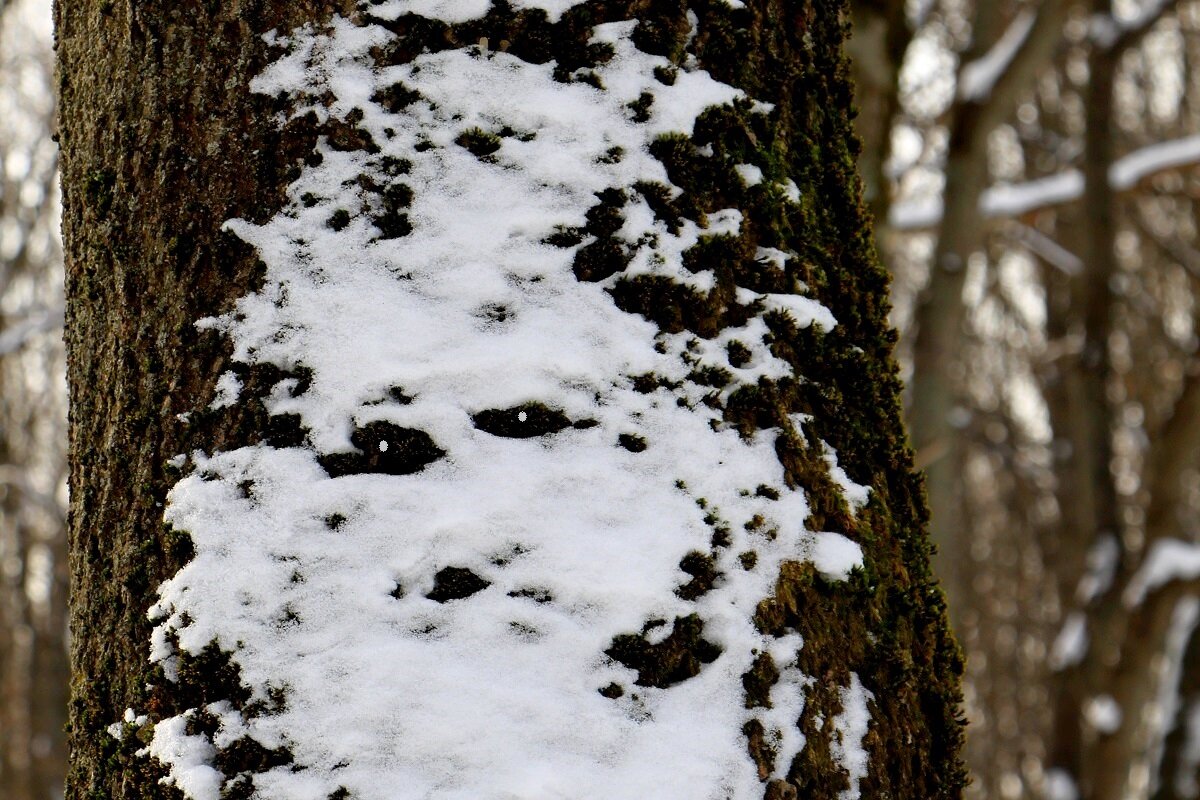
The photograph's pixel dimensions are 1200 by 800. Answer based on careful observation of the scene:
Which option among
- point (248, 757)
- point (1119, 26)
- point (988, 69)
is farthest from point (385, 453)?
point (1119, 26)

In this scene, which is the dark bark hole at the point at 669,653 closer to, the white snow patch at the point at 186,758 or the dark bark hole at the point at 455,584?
the dark bark hole at the point at 455,584

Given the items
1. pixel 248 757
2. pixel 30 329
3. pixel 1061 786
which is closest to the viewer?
pixel 248 757

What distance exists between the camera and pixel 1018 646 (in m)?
15.0

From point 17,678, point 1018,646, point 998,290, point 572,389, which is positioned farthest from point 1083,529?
point 17,678

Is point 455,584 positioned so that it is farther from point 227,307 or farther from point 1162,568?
point 1162,568

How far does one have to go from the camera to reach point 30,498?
10.6 meters

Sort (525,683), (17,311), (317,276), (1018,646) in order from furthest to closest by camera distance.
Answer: (1018,646) < (17,311) < (317,276) < (525,683)

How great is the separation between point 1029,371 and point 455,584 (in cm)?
1215

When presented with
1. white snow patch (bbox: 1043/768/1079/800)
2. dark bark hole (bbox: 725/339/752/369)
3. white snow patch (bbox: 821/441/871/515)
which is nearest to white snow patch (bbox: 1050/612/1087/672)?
white snow patch (bbox: 1043/768/1079/800)

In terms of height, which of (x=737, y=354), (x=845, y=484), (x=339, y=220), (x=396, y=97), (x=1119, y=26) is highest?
(x=1119, y=26)

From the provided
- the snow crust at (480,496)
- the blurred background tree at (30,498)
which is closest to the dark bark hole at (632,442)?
the snow crust at (480,496)

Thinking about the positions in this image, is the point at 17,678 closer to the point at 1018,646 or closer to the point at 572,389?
the point at 1018,646

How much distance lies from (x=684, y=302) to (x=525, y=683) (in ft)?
1.57

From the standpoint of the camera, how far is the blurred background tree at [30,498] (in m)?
10.4
